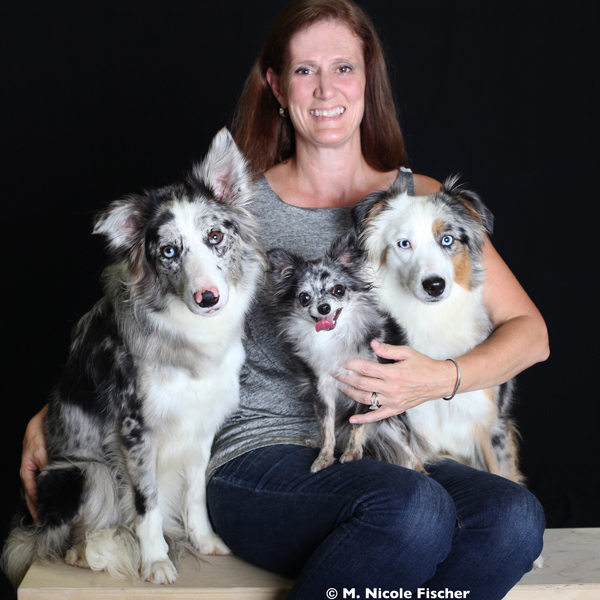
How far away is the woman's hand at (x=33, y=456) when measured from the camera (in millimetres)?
2455

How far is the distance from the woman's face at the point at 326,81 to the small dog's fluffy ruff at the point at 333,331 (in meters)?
0.57

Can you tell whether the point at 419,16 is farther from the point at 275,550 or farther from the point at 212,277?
the point at 275,550

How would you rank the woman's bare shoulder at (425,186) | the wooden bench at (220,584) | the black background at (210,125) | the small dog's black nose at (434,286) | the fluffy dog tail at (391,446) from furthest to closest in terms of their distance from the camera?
the black background at (210,125) → the woman's bare shoulder at (425,186) → the fluffy dog tail at (391,446) → the small dog's black nose at (434,286) → the wooden bench at (220,584)

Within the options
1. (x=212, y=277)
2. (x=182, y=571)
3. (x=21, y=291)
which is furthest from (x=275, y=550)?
(x=21, y=291)

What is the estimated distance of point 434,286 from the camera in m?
2.27

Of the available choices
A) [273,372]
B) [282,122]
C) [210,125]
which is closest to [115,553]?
[273,372]

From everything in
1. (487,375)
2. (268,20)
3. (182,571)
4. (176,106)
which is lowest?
(182,571)

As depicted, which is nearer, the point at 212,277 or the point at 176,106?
the point at 212,277

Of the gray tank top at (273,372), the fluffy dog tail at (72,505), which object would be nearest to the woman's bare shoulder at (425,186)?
the gray tank top at (273,372)

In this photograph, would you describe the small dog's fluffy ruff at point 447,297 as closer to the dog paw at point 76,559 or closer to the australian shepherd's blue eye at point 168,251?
the australian shepherd's blue eye at point 168,251

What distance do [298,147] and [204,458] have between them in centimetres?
130

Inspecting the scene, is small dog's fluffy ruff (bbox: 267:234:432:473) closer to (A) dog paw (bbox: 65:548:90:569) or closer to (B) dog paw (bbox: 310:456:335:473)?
(B) dog paw (bbox: 310:456:335:473)

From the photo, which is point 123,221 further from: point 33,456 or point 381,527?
point 381,527

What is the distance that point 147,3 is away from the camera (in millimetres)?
3744
